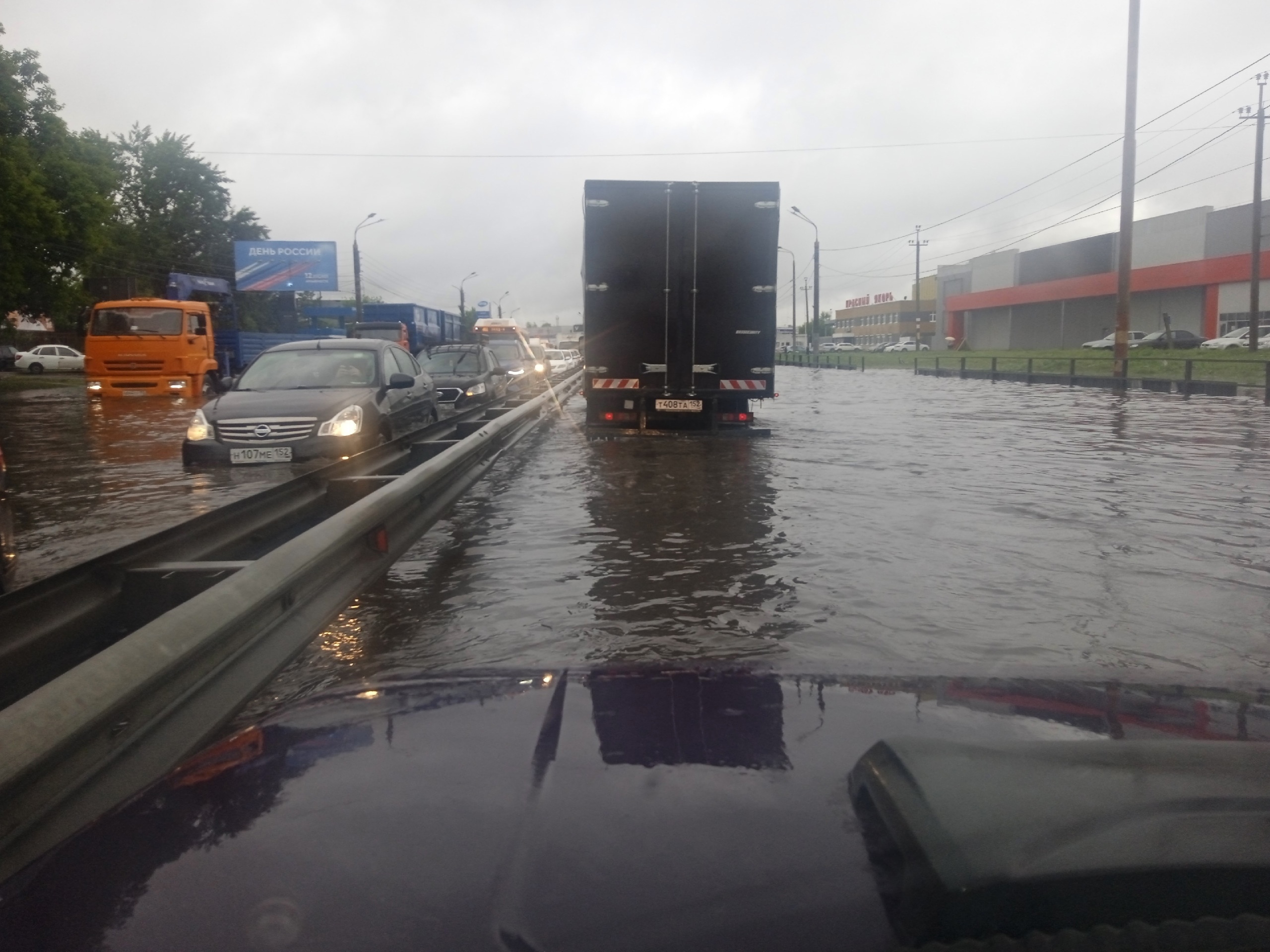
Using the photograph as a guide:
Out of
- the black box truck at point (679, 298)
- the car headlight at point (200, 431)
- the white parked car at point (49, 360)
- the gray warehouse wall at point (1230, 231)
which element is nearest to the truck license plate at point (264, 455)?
the car headlight at point (200, 431)

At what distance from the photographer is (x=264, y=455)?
470 inches

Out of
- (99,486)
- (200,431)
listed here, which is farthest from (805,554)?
(99,486)

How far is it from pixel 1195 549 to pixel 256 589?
6.05 meters

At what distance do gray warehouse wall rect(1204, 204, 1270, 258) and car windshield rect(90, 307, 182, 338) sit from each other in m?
62.3

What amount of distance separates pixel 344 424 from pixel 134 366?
19043 millimetres

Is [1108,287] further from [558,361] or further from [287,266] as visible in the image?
[287,266]

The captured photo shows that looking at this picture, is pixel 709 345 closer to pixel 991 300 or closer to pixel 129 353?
pixel 129 353

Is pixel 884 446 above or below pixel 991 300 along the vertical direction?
below

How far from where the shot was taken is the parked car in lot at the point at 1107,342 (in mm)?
67438

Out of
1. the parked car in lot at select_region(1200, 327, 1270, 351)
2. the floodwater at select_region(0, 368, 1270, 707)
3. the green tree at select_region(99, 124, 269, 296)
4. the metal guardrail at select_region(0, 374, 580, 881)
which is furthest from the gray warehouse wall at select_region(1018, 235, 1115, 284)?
the metal guardrail at select_region(0, 374, 580, 881)

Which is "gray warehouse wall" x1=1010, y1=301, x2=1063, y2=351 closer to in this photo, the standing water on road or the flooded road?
the flooded road

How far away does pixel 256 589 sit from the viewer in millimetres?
3826

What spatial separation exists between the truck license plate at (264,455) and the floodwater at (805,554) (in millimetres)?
188

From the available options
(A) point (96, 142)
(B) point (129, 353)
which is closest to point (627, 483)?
(B) point (129, 353)
